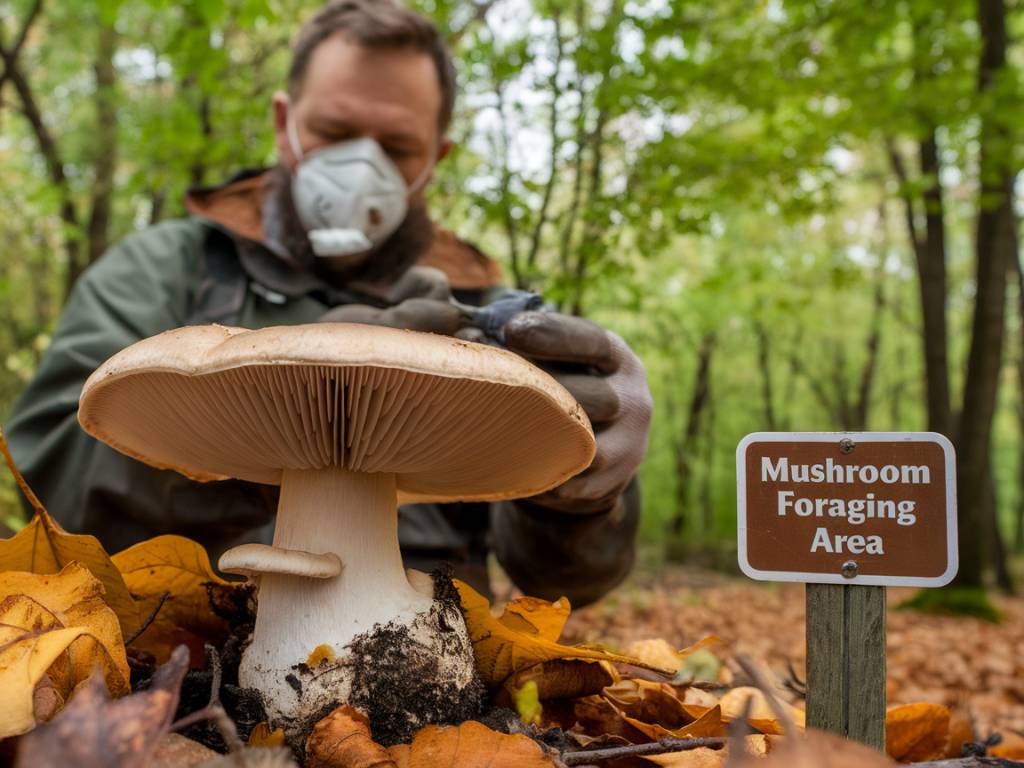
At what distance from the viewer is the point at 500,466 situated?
114 cm

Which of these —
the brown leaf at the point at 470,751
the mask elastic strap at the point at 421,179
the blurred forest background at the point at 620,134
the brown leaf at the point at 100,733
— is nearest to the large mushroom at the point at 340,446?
the brown leaf at the point at 470,751

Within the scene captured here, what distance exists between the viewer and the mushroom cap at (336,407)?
77cm

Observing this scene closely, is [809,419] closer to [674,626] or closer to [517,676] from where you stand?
[674,626]

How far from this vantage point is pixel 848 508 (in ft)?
3.24

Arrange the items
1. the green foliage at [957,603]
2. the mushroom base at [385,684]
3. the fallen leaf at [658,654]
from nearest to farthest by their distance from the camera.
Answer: the mushroom base at [385,684] < the fallen leaf at [658,654] < the green foliage at [957,603]

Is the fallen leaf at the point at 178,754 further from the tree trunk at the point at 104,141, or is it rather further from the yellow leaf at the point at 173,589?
the tree trunk at the point at 104,141

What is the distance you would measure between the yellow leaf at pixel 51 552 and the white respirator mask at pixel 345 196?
146 cm

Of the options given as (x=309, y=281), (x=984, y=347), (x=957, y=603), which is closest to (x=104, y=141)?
(x=309, y=281)

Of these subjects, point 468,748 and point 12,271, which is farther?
point 12,271

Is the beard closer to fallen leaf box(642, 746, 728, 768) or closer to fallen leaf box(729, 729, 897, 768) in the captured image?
fallen leaf box(642, 746, 728, 768)

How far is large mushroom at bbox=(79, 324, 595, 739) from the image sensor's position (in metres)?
0.80

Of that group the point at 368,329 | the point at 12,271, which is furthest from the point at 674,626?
the point at 12,271

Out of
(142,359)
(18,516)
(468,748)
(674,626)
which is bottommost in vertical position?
(674,626)

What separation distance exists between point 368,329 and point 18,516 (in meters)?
7.14
